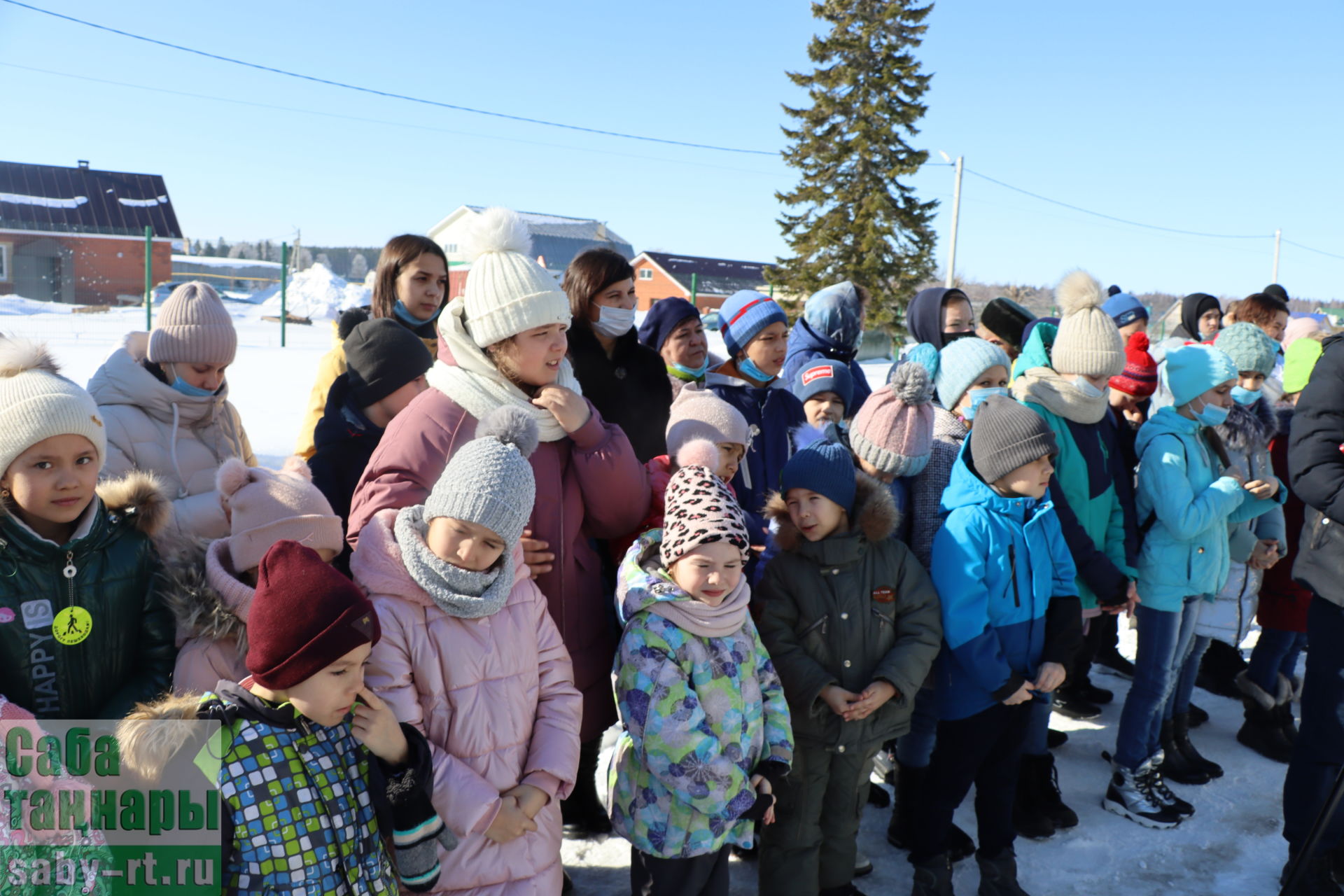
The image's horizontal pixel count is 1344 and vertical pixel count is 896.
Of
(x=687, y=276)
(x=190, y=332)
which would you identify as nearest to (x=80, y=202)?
(x=687, y=276)

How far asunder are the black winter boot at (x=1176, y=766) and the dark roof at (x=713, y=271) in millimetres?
33697

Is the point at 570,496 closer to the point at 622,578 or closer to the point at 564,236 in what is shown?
the point at 622,578

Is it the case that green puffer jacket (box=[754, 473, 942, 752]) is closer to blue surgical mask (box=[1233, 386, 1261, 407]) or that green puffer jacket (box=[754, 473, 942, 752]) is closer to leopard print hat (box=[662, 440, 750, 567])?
leopard print hat (box=[662, 440, 750, 567])

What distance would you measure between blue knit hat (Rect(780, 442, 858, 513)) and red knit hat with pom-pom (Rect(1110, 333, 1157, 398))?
2068mm

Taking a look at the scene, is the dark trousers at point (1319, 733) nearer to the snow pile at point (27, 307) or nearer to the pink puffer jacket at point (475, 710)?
the pink puffer jacket at point (475, 710)

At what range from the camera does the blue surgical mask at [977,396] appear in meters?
3.71

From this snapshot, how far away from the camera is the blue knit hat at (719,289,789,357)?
379 centimetres

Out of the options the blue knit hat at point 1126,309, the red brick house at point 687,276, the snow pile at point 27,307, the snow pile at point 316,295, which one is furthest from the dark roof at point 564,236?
the blue knit hat at point 1126,309

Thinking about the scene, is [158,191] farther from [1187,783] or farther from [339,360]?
[1187,783]

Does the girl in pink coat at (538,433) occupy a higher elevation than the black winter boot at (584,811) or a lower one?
higher

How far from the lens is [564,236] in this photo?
41531 mm

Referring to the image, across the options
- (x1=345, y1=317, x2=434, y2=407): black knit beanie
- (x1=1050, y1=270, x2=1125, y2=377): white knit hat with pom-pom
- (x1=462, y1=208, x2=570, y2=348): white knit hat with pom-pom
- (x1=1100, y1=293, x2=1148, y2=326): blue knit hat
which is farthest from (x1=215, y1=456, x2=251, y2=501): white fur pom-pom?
(x1=1100, y1=293, x2=1148, y2=326): blue knit hat

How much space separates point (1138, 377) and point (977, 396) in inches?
42.4

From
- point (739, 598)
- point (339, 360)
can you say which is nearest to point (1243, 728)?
point (739, 598)
